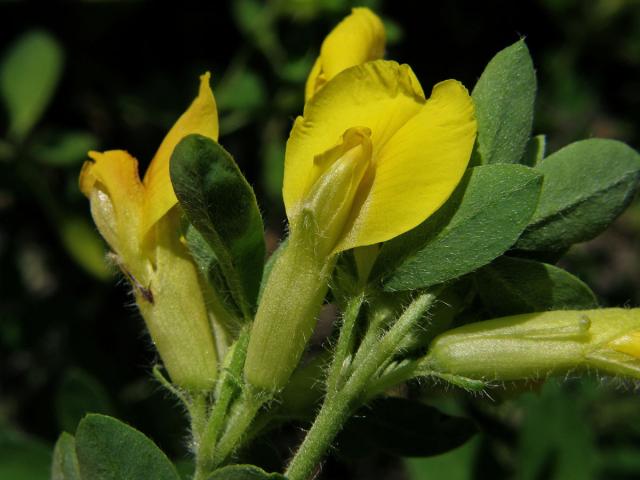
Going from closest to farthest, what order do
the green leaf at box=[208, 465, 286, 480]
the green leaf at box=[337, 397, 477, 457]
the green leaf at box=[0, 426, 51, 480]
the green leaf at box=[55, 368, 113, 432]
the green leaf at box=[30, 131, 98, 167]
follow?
the green leaf at box=[208, 465, 286, 480] → the green leaf at box=[337, 397, 477, 457] → the green leaf at box=[55, 368, 113, 432] → the green leaf at box=[0, 426, 51, 480] → the green leaf at box=[30, 131, 98, 167]

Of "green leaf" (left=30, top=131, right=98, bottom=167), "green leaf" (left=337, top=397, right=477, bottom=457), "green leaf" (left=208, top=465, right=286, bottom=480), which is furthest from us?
"green leaf" (left=30, top=131, right=98, bottom=167)

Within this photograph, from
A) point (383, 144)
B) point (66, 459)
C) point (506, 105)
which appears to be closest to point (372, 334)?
point (383, 144)

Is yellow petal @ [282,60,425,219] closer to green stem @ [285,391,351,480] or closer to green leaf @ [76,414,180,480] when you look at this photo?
green stem @ [285,391,351,480]

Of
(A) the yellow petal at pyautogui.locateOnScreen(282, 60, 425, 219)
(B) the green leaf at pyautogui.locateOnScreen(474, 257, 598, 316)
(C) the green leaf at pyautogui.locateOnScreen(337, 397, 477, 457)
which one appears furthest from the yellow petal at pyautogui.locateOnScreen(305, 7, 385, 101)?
(C) the green leaf at pyautogui.locateOnScreen(337, 397, 477, 457)

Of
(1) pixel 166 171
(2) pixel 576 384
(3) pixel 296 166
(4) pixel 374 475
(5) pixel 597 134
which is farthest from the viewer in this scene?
(5) pixel 597 134

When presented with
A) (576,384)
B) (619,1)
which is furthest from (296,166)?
(619,1)

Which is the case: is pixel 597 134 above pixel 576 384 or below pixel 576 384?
above

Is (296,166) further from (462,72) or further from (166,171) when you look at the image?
(462,72)
